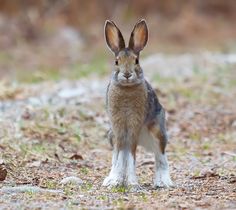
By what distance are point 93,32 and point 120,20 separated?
50.1 inches

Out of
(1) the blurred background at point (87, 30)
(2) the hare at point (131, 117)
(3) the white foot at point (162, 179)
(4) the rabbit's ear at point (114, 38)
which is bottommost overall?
(3) the white foot at point (162, 179)

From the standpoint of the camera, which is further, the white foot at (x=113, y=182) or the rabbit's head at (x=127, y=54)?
the white foot at (x=113, y=182)

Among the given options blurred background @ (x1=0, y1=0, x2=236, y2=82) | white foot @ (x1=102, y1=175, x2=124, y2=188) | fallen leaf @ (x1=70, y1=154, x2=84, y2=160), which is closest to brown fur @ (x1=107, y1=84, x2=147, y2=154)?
white foot @ (x1=102, y1=175, x2=124, y2=188)

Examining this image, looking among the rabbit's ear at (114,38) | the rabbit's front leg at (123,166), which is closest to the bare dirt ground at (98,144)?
the rabbit's front leg at (123,166)

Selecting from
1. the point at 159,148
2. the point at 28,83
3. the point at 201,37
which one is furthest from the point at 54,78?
the point at 201,37

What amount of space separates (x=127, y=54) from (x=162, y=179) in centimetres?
102

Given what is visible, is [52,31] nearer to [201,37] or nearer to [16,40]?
[16,40]

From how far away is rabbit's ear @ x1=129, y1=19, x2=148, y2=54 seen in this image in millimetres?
6387

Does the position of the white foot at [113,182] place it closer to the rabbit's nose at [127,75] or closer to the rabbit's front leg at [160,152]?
the rabbit's front leg at [160,152]

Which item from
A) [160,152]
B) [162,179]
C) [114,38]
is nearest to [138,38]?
[114,38]

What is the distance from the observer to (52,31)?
1873 cm

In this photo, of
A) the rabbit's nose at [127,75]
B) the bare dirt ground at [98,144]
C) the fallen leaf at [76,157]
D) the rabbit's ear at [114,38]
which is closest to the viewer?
the bare dirt ground at [98,144]

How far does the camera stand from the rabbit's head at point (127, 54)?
20.2 ft

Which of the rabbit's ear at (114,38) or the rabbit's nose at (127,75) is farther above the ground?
the rabbit's ear at (114,38)
